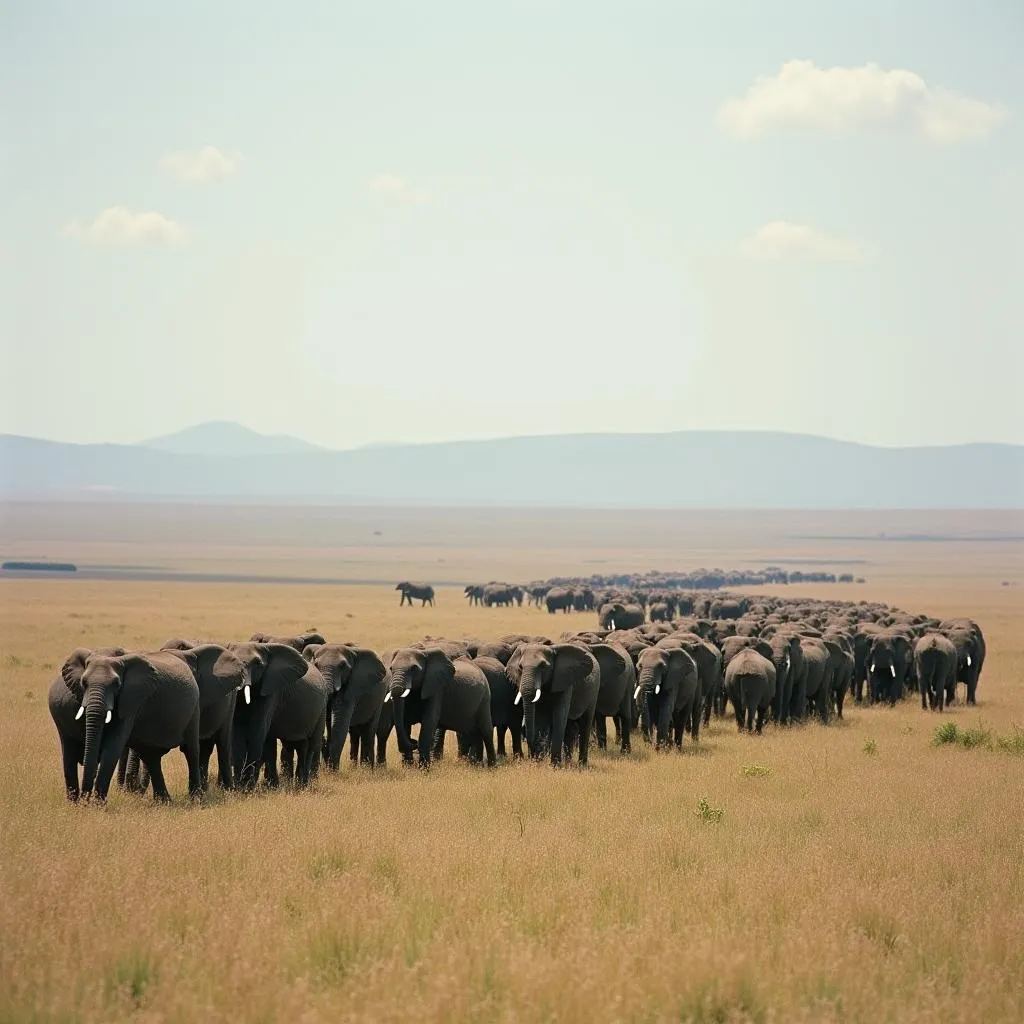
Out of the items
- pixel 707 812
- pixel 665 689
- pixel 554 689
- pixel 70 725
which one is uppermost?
pixel 70 725

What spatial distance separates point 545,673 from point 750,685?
671 centimetres

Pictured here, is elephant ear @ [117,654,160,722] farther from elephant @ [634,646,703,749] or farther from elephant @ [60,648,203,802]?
Answer: elephant @ [634,646,703,749]

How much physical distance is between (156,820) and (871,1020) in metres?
8.12

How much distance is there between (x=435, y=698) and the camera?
20.0m

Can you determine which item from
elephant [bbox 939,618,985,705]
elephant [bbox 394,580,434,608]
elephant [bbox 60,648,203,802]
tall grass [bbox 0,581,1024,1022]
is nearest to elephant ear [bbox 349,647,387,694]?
tall grass [bbox 0,581,1024,1022]

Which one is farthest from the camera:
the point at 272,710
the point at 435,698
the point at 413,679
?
the point at 435,698

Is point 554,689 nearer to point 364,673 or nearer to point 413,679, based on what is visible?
point 413,679

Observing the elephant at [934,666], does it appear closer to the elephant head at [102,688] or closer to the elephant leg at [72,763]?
the elephant head at [102,688]

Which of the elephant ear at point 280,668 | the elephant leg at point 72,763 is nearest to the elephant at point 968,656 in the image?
the elephant ear at point 280,668

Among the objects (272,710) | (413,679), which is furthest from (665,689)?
(272,710)

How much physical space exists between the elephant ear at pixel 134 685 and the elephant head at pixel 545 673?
670 cm

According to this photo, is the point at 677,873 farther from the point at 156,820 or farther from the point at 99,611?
the point at 99,611

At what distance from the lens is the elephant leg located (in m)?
15.4

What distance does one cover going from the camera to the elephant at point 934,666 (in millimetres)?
31812
